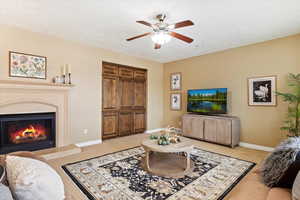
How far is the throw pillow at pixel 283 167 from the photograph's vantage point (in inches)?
53.3

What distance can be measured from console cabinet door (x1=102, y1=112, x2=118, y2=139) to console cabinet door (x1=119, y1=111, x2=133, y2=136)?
18cm

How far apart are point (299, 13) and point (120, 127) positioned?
192 inches

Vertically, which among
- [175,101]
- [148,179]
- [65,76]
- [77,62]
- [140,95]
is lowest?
[148,179]

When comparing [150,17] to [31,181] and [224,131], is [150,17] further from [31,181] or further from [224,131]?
[224,131]

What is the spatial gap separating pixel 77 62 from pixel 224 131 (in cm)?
424

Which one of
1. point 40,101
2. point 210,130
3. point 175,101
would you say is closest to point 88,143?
point 40,101

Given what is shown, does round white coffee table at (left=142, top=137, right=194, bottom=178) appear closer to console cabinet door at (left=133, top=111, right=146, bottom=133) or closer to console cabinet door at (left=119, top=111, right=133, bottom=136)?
console cabinet door at (left=119, top=111, right=133, bottom=136)

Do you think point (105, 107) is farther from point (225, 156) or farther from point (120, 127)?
point (225, 156)

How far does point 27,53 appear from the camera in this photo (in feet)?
10.9

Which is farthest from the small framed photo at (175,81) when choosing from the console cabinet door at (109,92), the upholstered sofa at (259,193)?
the upholstered sofa at (259,193)

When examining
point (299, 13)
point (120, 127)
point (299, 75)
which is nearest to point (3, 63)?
point (120, 127)

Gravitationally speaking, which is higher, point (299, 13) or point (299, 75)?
point (299, 13)

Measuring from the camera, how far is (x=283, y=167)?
1.41m

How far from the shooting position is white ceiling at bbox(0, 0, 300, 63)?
2.37 m
